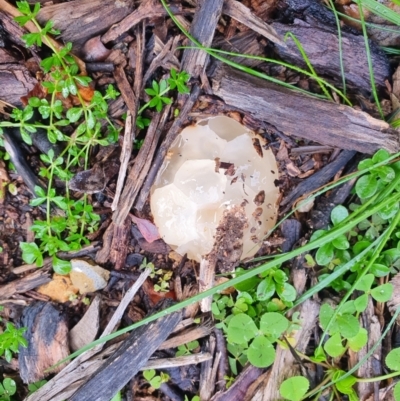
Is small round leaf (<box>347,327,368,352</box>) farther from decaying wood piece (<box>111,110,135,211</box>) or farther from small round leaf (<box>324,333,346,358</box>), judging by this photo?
decaying wood piece (<box>111,110,135,211</box>)

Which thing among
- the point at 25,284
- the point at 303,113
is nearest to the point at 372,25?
the point at 303,113

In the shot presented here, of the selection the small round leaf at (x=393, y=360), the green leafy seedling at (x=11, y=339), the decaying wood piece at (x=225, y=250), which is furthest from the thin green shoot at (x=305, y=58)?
the green leafy seedling at (x=11, y=339)

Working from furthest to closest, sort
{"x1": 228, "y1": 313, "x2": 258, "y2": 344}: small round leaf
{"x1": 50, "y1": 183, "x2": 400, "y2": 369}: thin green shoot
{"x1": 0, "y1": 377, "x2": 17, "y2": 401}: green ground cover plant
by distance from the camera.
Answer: {"x1": 0, "y1": 377, "x2": 17, "y2": 401}: green ground cover plant < {"x1": 228, "y1": 313, "x2": 258, "y2": 344}: small round leaf < {"x1": 50, "y1": 183, "x2": 400, "y2": 369}: thin green shoot

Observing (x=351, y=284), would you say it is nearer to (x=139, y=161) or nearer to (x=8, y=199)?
(x=139, y=161)

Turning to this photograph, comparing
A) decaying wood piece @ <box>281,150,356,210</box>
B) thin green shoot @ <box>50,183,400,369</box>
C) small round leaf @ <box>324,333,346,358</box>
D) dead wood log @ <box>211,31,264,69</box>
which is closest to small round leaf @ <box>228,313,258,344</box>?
thin green shoot @ <box>50,183,400,369</box>

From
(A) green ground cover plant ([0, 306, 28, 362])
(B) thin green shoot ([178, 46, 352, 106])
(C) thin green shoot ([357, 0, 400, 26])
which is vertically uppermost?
(C) thin green shoot ([357, 0, 400, 26])

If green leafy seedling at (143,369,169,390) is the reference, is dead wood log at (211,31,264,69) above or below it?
above

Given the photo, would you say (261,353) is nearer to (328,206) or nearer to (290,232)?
(290,232)
